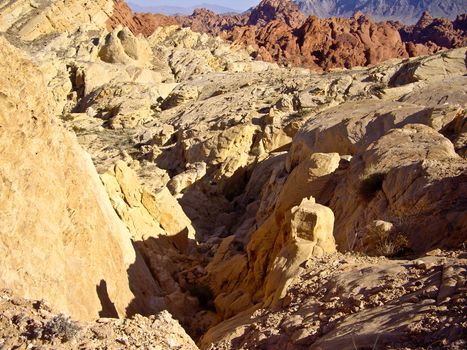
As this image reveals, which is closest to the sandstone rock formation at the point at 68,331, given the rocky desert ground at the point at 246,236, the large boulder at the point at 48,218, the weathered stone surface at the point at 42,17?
the rocky desert ground at the point at 246,236

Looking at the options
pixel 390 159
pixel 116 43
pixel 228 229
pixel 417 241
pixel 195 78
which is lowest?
pixel 228 229

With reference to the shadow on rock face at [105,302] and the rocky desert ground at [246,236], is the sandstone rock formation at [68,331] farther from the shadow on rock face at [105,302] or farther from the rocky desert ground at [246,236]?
the shadow on rock face at [105,302]

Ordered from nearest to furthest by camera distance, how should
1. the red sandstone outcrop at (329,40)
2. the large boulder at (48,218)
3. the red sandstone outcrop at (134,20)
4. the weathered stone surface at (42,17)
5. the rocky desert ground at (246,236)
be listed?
the rocky desert ground at (246,236), the large boulder at (48,218), the weathered stone surface at (42,17), the red sandstone outcrop at (134,20), the red sandstone outcrop at (329,40)

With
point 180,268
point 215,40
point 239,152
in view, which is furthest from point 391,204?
point 215,40

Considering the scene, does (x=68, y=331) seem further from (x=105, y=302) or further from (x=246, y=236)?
(x=246, y=236)

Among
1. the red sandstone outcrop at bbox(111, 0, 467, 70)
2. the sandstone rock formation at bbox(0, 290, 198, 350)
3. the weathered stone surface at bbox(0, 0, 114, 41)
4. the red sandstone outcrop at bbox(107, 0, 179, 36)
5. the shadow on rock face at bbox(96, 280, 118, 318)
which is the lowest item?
the shadow on rock face at bbox(96, 280, 118, 318)

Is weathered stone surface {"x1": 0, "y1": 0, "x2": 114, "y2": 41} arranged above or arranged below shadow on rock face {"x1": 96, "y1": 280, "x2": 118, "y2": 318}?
above

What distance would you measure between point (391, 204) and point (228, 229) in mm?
10527

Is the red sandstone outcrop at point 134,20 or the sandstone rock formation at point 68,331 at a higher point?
the red sandstone outcrop at point 134,20

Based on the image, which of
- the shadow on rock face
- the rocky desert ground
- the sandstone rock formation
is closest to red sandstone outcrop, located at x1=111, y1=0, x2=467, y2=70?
the rocky desert ground

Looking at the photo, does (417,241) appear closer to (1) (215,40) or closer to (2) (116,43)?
(2) (116,43)

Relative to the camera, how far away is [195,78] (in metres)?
50.2

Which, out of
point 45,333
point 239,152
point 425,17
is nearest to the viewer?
point 45,333

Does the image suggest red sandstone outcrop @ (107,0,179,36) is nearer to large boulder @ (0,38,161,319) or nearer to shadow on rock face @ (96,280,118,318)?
large boulder @ (0,38,161,319)
